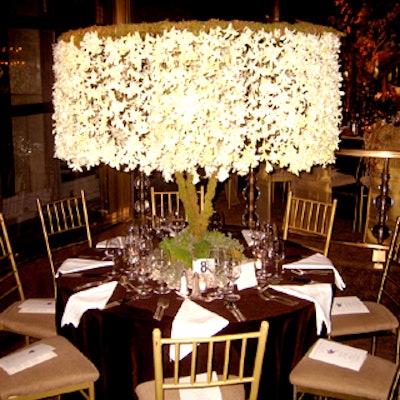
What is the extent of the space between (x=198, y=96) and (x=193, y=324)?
3.14ft

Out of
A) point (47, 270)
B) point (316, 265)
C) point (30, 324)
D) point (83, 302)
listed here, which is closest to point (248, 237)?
point (316, 265)

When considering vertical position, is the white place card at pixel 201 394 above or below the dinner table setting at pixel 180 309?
below

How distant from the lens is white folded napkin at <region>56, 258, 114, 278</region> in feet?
9.65

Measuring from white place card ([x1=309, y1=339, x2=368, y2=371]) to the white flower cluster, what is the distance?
91 centimetres

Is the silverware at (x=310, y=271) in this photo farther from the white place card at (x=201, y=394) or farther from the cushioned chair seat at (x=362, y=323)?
the white place card at (x=201, y=394)

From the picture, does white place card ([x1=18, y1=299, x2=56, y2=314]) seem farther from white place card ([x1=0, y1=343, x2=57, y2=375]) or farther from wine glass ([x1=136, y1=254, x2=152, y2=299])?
wine glass ([x1=136, y1=254, x2=152, y2=299])

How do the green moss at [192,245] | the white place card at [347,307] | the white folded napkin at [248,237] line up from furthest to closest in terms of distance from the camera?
the white folded napkin at [248,237] → the white place card at [347,307] → the green moss at [192,245]

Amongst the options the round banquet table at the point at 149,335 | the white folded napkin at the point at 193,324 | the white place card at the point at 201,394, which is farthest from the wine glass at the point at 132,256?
the white place card at the point at 201,394

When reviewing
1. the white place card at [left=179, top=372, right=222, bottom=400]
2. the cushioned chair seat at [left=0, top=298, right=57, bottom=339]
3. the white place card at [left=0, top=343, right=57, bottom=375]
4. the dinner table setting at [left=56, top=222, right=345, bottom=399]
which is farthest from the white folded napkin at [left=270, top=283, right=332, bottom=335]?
the cushioned chair seat at [left=0, top=298, right=57, bottom=339]

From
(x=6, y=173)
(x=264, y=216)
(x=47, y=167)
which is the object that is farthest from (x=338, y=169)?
(x=6, y=173)

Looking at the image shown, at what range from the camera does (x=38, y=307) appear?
319 centimetres

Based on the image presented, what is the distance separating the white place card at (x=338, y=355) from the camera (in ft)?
8.30

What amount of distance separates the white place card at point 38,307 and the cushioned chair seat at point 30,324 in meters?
0.03

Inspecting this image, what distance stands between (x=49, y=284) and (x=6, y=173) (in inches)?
37.1
